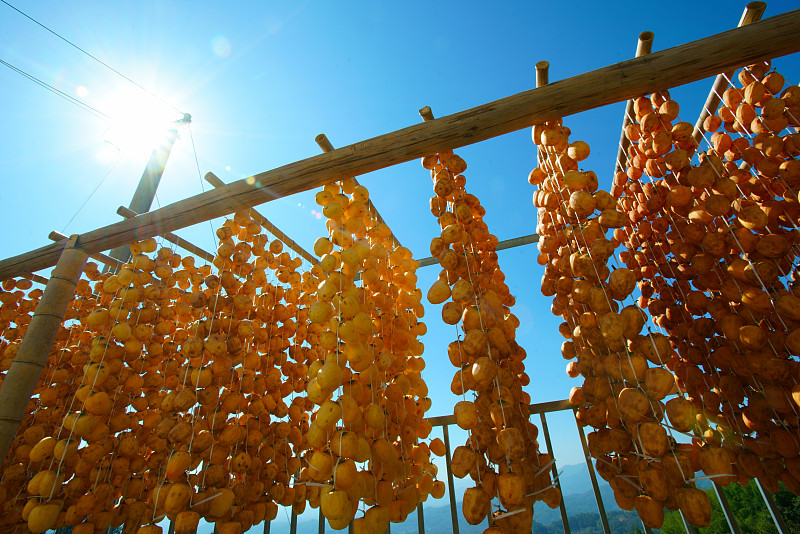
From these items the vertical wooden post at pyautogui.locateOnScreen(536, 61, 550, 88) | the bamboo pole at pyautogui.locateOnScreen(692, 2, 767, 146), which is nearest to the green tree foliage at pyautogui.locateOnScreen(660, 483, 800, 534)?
the bamboo pole at pyautogui.locateOnScreen(692, 2, 767, 146)

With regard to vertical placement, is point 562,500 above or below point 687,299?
below

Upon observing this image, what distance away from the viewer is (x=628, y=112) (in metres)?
2.75

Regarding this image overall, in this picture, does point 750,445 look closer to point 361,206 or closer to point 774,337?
point 774,337

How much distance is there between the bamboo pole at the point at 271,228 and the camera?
9.46ft

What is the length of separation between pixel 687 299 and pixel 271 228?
345cm

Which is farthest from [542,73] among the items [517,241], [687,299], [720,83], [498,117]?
[517,241]

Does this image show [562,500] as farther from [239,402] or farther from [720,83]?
[720,83]

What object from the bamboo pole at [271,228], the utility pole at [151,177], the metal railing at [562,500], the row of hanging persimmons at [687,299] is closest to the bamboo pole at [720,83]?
the row of hanging persimmons at [687,299]

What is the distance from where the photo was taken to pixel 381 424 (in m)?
1.88

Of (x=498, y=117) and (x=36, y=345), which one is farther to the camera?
(x=36, y=345)

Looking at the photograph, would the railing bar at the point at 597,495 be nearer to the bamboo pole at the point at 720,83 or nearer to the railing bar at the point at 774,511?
the railing bar at the point at 774,511

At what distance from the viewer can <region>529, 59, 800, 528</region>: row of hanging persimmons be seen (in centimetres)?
151

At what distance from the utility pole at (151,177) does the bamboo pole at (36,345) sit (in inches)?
60.8

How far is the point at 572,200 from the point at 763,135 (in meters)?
1.28
